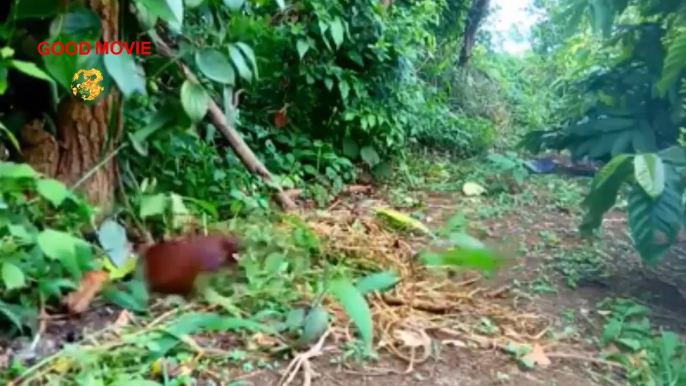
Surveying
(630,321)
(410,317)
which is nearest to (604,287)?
(630,321)

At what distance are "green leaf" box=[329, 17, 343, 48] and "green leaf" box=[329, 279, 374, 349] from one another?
1.23 m

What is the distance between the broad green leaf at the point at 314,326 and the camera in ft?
4.15

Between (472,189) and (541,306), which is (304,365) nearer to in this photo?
(541,306)

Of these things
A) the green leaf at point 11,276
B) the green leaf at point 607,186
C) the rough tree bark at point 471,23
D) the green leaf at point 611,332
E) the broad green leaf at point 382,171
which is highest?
the rough tree bark at point 471,23

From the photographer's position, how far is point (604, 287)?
167cm

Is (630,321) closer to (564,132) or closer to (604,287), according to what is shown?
(604,287)

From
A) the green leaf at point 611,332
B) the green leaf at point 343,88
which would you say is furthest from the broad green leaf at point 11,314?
the green leaf at point 343,88

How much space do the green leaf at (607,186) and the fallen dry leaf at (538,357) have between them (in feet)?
1.42

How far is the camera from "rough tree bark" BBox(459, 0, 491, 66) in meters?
4.30

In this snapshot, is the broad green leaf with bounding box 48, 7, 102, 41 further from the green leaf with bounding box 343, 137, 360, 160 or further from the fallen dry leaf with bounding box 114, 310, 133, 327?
the green leaf with bounding box 343, 137, 360, 160

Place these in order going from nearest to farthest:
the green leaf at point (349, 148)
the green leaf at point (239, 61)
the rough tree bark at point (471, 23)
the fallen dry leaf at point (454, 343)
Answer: the fallen dry leaf at point (454, 343), the green leaf at point (239, 61), the green leaf at point (349, 148), the rough tree bark at point (471, 23)

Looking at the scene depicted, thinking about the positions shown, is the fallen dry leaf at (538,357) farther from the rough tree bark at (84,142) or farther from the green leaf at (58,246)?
the rough tree bark at (84,142)

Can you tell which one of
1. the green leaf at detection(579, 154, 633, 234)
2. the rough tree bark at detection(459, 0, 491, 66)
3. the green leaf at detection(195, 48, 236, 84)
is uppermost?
the rough tree bark at detection(459, 0, 491, 66)

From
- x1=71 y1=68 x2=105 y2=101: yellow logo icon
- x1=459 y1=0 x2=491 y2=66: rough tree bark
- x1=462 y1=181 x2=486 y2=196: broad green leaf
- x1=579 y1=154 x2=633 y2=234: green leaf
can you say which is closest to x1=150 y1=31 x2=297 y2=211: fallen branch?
x1=71 y1=68 x2=105 y2=101: yellow logo icon
